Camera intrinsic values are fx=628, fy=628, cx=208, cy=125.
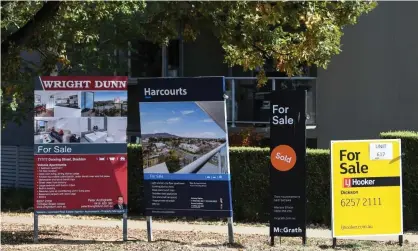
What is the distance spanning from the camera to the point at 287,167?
9.41m

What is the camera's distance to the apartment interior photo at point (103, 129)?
9.55m

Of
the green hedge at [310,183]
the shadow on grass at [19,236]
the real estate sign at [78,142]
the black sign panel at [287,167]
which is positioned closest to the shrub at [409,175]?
the green hedge at [310,183]

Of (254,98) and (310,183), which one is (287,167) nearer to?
(310,183)

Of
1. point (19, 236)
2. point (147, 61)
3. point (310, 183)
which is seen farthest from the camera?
point (147, 61)

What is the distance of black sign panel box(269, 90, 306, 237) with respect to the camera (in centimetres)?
938

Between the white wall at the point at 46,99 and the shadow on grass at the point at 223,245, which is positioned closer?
the shadow on grass at the point at 223,245

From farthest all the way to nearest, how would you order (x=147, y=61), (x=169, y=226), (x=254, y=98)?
(x=147, y=61)
(x=254, y=98)
(x=169, y=226)

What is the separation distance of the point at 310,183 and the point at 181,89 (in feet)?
13.8

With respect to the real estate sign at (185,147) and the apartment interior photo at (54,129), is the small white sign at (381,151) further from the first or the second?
the apartment interior photo at (54,129)

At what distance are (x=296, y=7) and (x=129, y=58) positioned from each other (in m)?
9.64

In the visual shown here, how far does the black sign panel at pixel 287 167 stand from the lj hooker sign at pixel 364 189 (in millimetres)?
480

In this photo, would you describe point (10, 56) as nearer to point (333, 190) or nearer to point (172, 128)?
point (172, 128)

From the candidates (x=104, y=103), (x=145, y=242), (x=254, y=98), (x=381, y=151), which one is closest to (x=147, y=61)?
(x=254, y=98)

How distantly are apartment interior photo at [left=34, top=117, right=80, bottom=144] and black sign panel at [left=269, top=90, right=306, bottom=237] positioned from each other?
2.99 m
